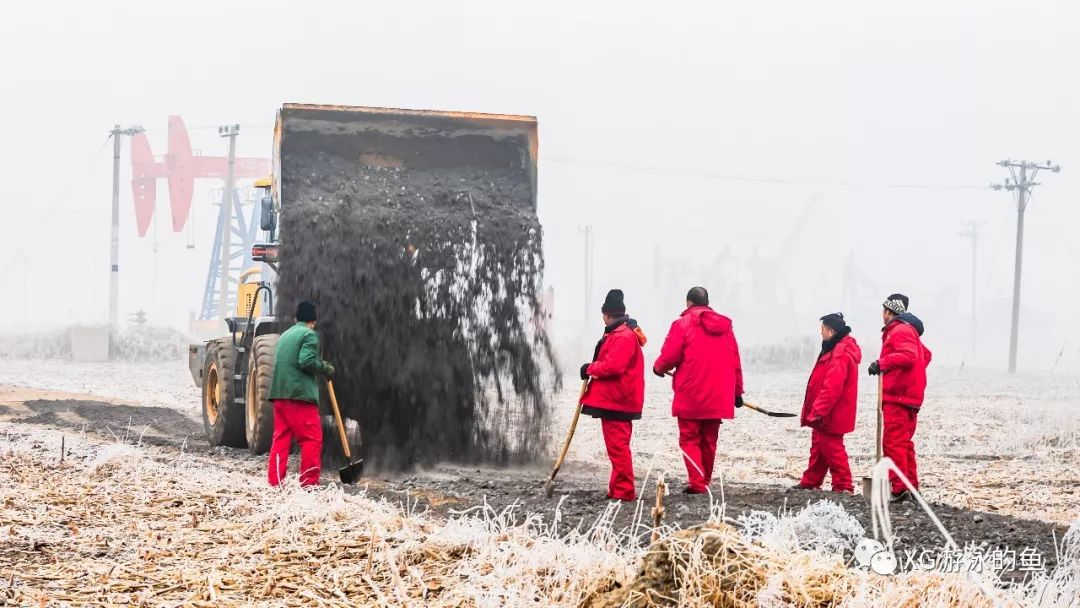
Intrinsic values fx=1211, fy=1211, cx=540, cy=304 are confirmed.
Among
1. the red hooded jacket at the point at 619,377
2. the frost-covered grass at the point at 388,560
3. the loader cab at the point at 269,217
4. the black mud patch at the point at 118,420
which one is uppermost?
the loader cab at the point at 269,217

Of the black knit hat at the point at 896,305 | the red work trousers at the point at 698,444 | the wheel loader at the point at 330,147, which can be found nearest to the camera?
the red work trousers at the point at 698,444

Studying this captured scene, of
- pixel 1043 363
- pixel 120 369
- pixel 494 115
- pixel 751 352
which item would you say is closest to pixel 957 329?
pixel 1043 363

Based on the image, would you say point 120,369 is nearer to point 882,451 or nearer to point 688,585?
point 882,451

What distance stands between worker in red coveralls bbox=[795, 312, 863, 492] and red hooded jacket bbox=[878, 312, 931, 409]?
0.71ft

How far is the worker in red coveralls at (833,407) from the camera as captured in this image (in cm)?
853

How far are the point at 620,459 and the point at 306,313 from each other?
2592mm

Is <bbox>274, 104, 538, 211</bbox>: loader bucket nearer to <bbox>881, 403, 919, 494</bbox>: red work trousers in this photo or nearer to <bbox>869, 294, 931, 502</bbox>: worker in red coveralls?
<bbox>869, 294, 931, 502</bbox>: worker in red coveralls

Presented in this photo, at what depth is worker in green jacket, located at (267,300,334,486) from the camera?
8.70 meters

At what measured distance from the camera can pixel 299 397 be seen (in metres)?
8.70

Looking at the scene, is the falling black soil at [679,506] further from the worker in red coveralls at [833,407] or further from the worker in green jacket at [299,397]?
the worker in green jacket at [299,397]

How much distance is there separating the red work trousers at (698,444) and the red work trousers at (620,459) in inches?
Result: 14.9

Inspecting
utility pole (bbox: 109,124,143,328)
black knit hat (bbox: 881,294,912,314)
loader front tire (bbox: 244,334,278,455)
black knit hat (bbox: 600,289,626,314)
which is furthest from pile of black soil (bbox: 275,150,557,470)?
utility pole (bbox: 109,124,143,328)

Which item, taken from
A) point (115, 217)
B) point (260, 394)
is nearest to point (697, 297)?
point (260, 394)

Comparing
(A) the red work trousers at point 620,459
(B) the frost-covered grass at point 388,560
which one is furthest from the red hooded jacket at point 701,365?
(B) the frost-covered grass at point 388,560
